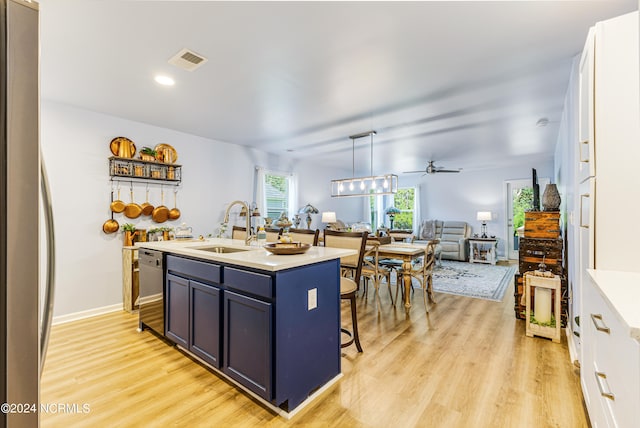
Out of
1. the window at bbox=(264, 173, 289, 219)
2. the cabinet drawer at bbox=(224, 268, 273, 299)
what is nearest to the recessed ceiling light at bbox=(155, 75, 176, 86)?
the cabinet drawer at bbox=(224, 268, 273, 299)

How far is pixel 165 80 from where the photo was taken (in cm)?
274

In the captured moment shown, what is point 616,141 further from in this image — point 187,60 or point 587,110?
point 187,60

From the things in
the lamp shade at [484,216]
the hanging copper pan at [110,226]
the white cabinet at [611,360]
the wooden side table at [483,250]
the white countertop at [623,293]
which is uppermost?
the lamp shade at [484,216]

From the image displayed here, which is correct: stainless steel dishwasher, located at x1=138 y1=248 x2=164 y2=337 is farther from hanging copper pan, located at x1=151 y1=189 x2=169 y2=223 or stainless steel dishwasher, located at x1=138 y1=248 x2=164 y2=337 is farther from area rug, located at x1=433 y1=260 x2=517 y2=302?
area rug, located at x1=433 y1=260 x2=517 y2=302

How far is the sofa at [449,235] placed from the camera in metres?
7.32

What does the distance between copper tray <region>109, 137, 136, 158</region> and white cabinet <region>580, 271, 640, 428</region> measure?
4.62 m

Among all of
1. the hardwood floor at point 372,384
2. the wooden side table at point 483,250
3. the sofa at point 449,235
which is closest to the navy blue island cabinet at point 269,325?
the hardwood floor at point 372,384

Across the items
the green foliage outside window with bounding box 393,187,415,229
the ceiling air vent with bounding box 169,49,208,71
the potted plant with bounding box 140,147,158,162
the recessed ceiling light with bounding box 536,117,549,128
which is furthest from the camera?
the green foliage outside window with bounding box 393,187,415,229

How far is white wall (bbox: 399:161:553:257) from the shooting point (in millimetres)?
7301

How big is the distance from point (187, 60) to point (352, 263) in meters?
2.27

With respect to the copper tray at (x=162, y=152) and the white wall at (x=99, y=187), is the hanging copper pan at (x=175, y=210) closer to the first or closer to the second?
the white wall at (x=99, y=187)

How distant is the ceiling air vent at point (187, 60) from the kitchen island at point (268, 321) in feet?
5.16

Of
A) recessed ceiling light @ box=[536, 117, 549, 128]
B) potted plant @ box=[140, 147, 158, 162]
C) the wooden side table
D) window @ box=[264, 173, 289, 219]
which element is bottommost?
the wooden side table

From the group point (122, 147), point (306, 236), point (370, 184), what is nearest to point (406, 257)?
point (306, 236)
